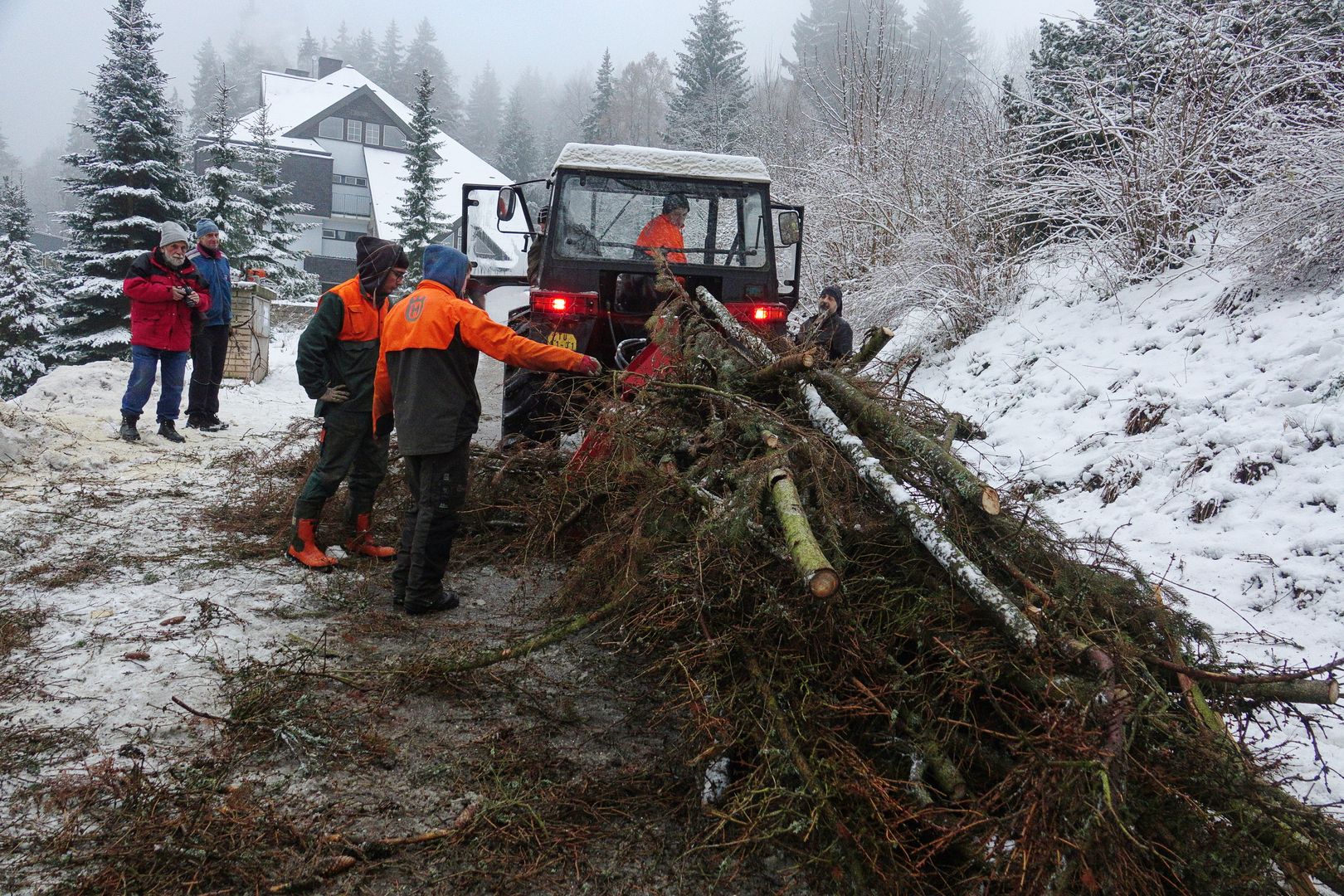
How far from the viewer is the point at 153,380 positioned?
7305 millimetres

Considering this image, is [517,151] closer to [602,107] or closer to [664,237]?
[602,107]

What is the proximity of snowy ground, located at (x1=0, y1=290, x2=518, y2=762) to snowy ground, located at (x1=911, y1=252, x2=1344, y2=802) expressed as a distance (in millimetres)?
3399

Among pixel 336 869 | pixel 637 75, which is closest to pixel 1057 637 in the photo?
pixel 336 869

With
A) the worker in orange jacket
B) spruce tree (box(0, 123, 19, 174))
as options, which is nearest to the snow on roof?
the worker in orange jacket

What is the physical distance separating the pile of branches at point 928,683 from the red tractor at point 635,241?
265 centimetres

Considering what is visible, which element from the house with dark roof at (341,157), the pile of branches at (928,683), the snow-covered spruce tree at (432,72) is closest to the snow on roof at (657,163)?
the pile of branches at (928,683)

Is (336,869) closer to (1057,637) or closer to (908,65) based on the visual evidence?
(1057,637)

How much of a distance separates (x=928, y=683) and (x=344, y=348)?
3.73m

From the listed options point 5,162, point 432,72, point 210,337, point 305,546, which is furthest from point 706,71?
point 5,162

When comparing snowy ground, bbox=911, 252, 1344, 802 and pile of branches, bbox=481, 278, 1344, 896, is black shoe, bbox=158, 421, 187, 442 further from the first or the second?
snowy ground, bbox=911, 252, 1344, 802

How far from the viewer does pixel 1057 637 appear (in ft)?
7.79

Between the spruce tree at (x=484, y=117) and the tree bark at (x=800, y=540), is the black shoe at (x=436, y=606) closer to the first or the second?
the tree bark at (x=800, y=540)

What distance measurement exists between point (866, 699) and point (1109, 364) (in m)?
5.67

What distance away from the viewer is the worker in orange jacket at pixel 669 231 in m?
6.18
